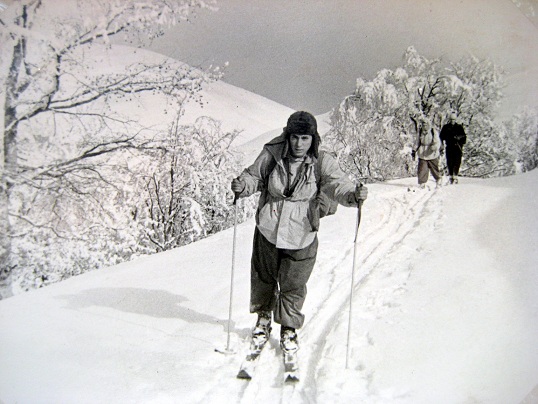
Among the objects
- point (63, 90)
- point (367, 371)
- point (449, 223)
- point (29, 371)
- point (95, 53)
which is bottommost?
point (29, 371)

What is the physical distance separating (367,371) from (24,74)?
2969 mm

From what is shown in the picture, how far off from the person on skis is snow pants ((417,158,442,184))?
3825mm

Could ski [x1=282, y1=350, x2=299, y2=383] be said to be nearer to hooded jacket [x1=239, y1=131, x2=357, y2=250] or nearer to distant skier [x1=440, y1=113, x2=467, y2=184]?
hooded jacket [x1=239, y1=131, x2=357, y2=250]

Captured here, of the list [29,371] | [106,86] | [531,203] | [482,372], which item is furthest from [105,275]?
[531,203]

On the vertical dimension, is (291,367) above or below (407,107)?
below

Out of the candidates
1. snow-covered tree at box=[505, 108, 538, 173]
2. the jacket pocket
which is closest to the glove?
the jacket pocket

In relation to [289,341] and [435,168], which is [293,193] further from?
[435,168]

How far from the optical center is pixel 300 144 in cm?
196

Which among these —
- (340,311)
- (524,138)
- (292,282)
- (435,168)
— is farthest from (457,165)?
(292,282)

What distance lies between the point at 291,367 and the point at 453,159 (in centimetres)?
372

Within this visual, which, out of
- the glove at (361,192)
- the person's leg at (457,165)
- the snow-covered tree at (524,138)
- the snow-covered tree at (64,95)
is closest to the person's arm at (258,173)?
the glove at (361,192)

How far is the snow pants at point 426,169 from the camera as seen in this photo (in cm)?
541

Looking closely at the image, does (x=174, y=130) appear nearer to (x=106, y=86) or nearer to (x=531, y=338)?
(x=106, y=86)

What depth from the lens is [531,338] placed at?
185 cm
